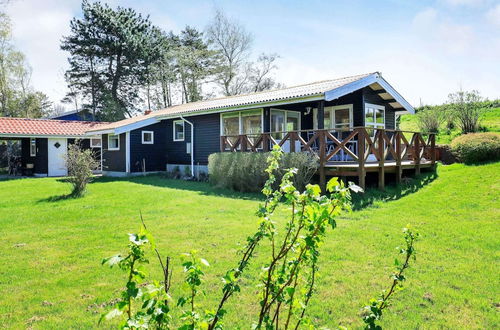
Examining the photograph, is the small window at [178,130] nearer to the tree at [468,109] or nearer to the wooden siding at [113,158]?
the wooden siding at [113,158]

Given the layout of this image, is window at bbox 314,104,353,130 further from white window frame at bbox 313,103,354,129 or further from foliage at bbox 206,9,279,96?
foliage at bbox 206,9,279,96

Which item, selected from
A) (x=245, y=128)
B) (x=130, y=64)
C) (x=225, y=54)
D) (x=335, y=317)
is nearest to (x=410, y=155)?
(x=245, y=128)

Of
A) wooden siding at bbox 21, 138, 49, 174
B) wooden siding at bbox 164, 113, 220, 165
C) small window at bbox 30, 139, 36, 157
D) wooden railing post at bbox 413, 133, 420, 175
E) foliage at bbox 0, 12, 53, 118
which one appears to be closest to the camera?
wooden railing post at bbox 413, 133, 420, 175

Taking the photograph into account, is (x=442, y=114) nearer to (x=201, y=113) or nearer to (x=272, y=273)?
(x=201, y=113)

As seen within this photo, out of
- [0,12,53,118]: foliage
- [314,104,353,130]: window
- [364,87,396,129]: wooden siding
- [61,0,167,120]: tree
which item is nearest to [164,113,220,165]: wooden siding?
[314,104,353,130]: window

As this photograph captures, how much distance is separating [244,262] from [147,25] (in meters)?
33.1

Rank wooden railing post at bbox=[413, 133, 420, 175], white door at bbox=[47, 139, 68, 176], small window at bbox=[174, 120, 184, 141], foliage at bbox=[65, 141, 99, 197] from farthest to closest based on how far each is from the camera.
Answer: white door at bbox=[47, 139, 68, 176] < small window at bbox=[174, 120, 184, 141] < wooden railing post at bbox=[413, 133, 420, 175] < foliage at bbox=[65, 141, 99, 197]

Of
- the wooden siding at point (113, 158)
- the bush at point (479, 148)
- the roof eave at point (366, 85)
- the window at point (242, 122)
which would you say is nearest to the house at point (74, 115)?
the wooden siding at point (113, 158)

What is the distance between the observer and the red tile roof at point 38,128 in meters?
17.8

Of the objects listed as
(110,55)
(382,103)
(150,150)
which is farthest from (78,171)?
(110,55)

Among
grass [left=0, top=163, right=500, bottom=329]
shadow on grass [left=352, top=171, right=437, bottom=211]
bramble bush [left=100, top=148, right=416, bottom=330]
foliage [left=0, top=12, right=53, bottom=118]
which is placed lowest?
grass [left=0, top=163, right=500, bottom=329]

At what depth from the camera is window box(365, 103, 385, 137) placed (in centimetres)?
1329

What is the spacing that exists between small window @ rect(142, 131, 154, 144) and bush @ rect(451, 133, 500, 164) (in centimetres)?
1372

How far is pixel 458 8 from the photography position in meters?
10.8
